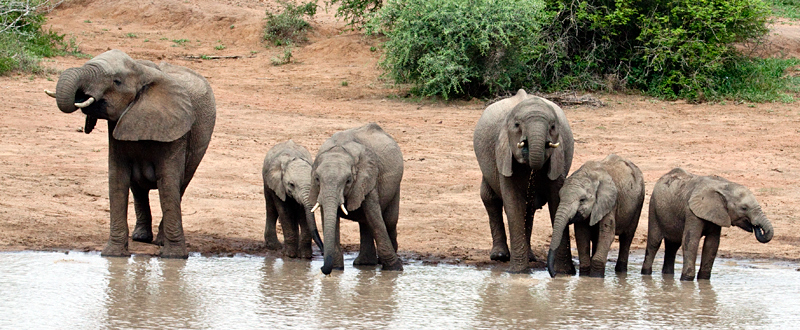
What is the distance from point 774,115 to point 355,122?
5888 millimetres

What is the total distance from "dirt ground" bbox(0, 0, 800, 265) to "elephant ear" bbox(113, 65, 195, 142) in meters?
1.28

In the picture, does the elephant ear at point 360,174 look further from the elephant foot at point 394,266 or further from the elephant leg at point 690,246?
the elephant leg at point 690,246

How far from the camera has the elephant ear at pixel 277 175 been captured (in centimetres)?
848

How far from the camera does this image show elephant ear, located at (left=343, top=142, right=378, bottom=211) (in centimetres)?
766

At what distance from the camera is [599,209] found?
7797 mm

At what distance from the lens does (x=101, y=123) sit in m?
13.7

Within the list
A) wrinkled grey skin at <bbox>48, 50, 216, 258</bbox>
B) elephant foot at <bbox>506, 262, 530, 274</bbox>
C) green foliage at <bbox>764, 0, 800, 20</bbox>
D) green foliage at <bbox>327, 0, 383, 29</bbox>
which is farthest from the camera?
green foliage at <bbox>764, 0, 800, 20</bbox>

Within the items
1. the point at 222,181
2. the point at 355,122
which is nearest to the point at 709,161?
the point at 355,122

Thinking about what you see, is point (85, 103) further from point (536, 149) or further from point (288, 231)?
point (536, 149)

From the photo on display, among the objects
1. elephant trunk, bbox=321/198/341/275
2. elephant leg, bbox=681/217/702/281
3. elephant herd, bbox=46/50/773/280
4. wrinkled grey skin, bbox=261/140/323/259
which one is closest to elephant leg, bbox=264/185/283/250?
wrinkled grey skin, bbox=261/140/323/259

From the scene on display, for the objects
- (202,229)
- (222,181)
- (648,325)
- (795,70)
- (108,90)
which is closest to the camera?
(648,325)

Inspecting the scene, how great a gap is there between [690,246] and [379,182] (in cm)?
242

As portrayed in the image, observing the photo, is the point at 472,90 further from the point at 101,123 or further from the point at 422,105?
the point at 101,123

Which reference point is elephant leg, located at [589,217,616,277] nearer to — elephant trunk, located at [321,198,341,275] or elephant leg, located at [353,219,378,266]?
elephant leg, located at [353,219,378,266]
